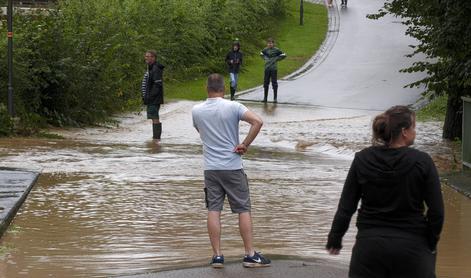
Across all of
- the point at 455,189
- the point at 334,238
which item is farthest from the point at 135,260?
the point at 455,189

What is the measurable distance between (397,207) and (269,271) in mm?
2741

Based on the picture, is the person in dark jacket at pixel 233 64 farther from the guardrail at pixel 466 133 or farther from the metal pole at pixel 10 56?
the guardrail at pixel 466 133

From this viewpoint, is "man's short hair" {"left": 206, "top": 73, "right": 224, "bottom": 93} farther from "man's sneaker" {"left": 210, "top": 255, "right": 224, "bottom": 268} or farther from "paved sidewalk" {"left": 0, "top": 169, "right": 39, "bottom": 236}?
"paved sidewalk" {"left": 0, "top": 169, "right": 39, "bottom": 236}

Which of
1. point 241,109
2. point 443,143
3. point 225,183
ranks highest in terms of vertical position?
point 241,109

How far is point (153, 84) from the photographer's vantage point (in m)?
18.5

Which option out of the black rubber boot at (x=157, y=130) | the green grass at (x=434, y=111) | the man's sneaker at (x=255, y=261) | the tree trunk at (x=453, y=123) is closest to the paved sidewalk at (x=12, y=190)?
the man's sneaker at (x=255, y=261)

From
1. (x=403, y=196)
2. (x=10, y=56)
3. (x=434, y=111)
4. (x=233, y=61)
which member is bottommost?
(x=434, y=111)

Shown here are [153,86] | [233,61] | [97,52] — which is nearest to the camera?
[153,86]

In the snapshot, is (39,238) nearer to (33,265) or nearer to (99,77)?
(33,265)

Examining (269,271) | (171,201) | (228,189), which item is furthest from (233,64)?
(269,271)

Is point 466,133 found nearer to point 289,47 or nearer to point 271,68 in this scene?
point 271,68

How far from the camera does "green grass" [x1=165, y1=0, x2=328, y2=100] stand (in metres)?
29.8

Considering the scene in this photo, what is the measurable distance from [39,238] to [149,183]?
3652 millimetres

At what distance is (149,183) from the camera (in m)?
13.0
